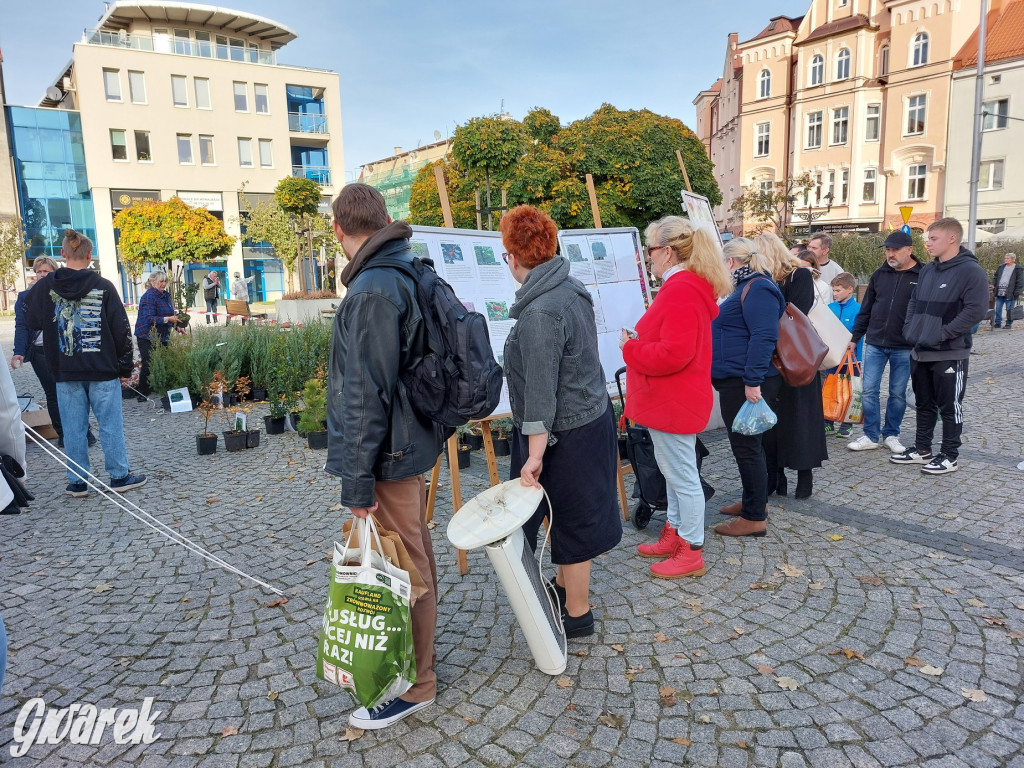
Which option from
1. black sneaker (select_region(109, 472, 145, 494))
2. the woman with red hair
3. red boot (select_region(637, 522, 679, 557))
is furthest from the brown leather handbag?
black sneaker (select_region(109, 472, 145, 494))

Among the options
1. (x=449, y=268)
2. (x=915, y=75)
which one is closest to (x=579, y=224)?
(x=449, y=268)

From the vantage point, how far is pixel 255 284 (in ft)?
140

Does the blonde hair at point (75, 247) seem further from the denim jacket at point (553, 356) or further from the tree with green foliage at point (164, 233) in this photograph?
the tree with green foliage at point (164, 233)

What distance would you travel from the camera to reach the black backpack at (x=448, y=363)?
8.21 feet

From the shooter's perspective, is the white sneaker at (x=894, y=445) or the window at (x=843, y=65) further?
the window at (x=843, y=65)

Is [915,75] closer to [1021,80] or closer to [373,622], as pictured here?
[1021,80]

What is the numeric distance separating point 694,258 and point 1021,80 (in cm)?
3803

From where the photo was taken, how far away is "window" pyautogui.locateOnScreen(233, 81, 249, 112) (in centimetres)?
4091

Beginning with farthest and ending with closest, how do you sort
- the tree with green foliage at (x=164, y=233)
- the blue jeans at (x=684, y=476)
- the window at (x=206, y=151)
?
the window at (x=206, y=151) < the tree with green foliage at (x=164, y=233) < the blue jeans at (x=684, y=476)

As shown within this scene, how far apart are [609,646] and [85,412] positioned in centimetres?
478

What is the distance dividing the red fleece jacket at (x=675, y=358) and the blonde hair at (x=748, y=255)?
879 millimetres

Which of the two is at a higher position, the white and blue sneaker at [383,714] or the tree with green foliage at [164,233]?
the tree with green foliage at [164,233]
